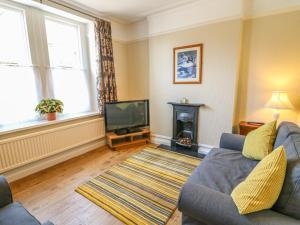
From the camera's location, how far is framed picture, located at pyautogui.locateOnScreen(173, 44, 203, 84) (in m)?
2.98

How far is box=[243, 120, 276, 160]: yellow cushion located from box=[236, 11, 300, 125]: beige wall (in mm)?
985

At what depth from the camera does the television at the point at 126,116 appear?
3.32 meters

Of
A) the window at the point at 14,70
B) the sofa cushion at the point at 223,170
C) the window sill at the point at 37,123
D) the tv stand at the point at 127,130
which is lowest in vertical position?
the tv stand at the point at 127,130

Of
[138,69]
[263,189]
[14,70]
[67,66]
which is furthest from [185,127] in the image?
[14,70]

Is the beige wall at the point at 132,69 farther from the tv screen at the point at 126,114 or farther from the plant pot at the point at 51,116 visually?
the plant pot at the point at 51,116

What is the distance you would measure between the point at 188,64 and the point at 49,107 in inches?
99.8

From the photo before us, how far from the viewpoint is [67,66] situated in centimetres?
310

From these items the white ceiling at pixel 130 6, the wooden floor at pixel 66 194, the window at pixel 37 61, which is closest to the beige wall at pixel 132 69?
the white ceiling at pixel 130 6

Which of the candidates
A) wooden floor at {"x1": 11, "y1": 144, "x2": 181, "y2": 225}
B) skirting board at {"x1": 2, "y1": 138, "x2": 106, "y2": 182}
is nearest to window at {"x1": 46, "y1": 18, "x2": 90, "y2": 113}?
skirting board at {"x1": 2, "y1": 138, "x2": 106, "y2": 182}

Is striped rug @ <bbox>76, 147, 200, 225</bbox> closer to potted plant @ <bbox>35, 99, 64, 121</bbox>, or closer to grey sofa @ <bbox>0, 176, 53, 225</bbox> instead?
grey sofa @ <bbox>0, 176, 53, 225</bbox>

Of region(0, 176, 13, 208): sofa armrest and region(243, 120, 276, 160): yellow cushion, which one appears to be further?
region(243, 120, 276, 160): yellow cushion

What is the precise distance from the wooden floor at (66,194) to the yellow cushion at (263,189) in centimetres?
89

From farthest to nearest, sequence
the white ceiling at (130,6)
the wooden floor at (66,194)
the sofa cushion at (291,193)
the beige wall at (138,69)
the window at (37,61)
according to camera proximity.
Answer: the beige wall at (138,69)
the white ceiling at (130,6)
the window at (37,61)
the wooden floor at (66,194)
the sofa cushion at (291,193)

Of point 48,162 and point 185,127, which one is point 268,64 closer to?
point 185,127
